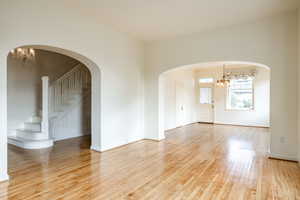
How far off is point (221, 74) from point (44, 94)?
26.5 ft

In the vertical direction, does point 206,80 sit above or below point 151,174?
above

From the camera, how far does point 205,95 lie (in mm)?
10320

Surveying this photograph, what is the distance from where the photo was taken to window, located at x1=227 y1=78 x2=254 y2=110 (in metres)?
9.05

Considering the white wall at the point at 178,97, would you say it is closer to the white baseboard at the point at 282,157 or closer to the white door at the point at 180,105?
the white door at the point at 180,105

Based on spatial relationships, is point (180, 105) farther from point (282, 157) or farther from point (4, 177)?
point (4, 177)

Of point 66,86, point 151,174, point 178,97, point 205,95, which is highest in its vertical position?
point 66,86

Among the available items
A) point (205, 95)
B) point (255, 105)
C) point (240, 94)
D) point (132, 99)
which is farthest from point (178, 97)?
point (132, 99)

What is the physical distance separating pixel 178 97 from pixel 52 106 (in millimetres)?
5381

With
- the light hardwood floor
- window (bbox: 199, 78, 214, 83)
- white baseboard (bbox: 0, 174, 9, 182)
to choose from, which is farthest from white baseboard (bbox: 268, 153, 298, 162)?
window (bbox: 199, 78, 214, 83)

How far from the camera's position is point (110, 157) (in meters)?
4.25

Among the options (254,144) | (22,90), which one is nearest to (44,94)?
(22,90)

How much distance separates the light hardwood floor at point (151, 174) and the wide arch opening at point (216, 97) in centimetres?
355

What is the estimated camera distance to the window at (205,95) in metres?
10.2

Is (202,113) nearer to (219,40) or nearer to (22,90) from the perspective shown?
(219,40)
